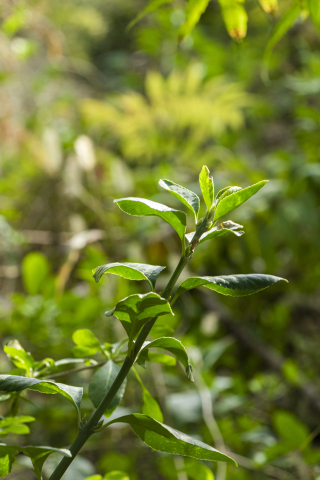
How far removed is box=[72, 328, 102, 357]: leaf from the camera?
26 cm

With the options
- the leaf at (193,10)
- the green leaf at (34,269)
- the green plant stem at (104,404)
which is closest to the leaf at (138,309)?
the green plant stem at (104,404)

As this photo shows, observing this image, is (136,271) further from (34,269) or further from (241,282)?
(34,269)

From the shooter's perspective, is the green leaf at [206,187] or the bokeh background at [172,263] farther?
the bokeh background at [172,263]

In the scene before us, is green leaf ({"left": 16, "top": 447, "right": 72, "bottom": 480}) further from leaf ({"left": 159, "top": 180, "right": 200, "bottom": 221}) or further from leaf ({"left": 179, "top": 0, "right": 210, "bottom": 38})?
leaf ({"left": 179, "top": 0, "right": 210, "bottom": 38})

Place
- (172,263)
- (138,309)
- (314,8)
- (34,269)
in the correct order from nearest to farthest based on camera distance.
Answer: (138,309)
(314,8)
(34,269)
(172,263)

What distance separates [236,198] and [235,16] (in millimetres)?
228

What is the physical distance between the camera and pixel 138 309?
196 mm

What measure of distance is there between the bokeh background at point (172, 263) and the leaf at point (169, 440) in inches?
2.8

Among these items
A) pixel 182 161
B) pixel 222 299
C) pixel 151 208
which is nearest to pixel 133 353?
pixel 151 208

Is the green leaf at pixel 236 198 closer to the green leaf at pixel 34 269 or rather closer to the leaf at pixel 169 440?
the leaf at pixel 169 440

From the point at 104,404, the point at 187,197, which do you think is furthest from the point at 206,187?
the point at 104,404

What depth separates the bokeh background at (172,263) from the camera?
0.58 m

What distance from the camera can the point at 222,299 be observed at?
3.25ft

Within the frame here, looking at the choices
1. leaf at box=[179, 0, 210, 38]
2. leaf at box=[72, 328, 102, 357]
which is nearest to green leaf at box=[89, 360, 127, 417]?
leaf at box=[72, 328, 102, 357]
